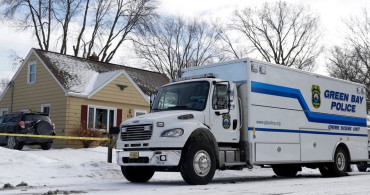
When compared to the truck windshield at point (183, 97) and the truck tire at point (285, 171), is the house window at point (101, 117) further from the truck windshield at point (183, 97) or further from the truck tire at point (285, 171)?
the truck windshield at point (183, 97)

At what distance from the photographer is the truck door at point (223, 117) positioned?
37.8 feet

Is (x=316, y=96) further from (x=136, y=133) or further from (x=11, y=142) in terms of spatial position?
(x=11, y=142)

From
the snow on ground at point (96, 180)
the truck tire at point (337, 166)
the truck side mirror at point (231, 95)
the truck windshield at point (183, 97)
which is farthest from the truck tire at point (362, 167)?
the truck windshield at point (183, 97)

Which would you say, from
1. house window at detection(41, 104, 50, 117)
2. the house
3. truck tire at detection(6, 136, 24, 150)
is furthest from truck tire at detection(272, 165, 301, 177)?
house window at detection(41, 104, 50, 117)

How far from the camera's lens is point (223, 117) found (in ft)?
38.6

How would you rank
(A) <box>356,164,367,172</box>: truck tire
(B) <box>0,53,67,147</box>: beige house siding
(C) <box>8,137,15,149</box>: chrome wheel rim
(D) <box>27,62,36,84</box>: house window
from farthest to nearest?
(D) <box>27,62,36,84</box>: house window
(B) <box>0,53,67,147</box>: beige house siding
(C) <box>8,137,15,149</box>: chrome wheel rim
(A) <box>356,164,367,172</box>: truck tire

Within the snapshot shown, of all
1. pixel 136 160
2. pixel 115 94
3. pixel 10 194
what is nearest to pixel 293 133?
pixel 136 160

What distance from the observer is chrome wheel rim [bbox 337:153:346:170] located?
15.2 m

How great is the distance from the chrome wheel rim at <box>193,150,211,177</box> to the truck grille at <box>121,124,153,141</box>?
1220 millimetres

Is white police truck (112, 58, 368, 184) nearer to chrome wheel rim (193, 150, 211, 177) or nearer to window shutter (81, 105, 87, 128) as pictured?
chrome wheel rim (193, 150, 211, 177)

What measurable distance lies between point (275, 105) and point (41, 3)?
3511cm

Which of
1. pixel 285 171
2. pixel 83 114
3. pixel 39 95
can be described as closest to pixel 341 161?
pixel 285 171

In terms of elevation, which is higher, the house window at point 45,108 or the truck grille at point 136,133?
the house window at point 45,108

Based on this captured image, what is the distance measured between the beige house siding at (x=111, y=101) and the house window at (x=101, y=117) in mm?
257
